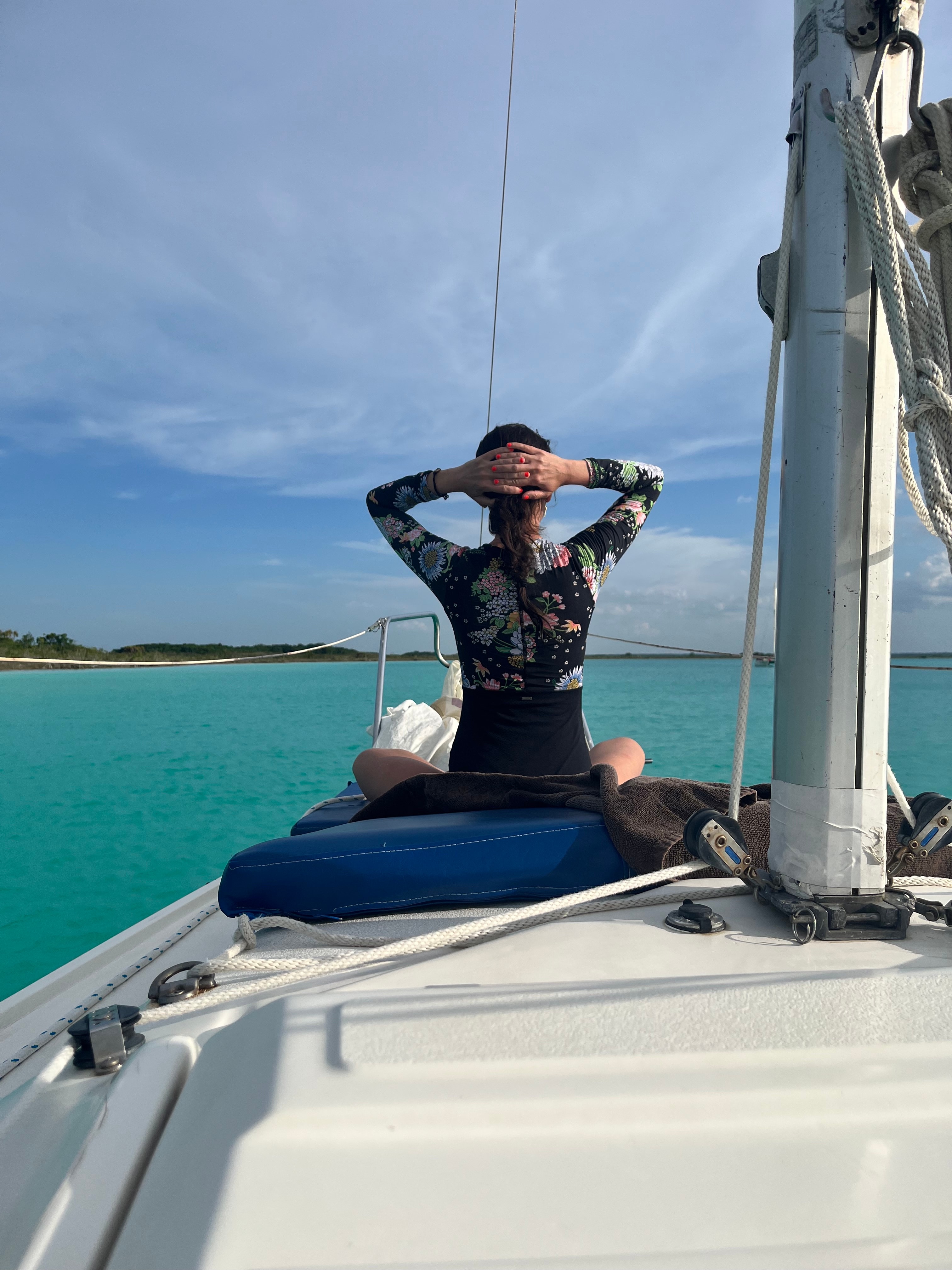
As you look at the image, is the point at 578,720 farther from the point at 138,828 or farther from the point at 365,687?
the point at 365,687

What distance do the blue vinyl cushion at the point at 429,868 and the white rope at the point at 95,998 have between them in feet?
0.77

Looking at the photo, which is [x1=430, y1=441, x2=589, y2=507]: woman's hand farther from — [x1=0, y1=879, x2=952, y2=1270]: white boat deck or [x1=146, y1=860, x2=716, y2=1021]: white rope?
[x1=0, y1=879, x2=952, y2=1270]: white boat deck

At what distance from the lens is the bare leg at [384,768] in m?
1.47

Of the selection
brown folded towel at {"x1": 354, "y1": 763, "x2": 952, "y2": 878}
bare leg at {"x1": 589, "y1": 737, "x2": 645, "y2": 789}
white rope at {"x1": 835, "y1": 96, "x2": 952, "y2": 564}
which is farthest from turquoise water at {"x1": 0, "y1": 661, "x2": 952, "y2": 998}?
white rope at {"x1": 835, "y1": 96, "x2": 952, "y2": 564}

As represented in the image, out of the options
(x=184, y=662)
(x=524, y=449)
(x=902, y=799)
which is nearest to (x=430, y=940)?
(x=902, y=799)

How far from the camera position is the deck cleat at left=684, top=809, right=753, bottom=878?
72 cm

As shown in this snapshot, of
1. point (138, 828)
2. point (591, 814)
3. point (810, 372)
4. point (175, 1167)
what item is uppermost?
point (810, 372)

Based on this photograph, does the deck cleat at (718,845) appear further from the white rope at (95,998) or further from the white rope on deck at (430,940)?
the white rope at (95,998)

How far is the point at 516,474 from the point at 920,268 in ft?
2.69

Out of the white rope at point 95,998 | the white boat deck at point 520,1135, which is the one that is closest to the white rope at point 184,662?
the white rope at point 95,998

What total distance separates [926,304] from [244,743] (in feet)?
34.3

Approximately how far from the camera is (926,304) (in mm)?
633

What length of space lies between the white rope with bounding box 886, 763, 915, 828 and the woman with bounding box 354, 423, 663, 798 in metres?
0.61

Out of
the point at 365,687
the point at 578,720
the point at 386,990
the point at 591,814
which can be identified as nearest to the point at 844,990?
the point at 386,990
